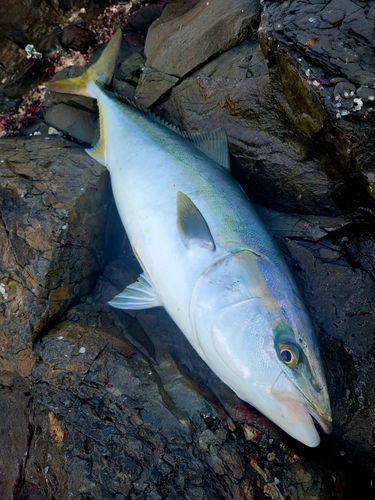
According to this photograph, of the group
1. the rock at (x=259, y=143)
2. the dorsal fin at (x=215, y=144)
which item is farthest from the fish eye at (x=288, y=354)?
the dorsal fin at (x=215, y=144)

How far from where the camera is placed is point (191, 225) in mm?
2373

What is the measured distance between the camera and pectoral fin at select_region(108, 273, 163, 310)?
257 cm

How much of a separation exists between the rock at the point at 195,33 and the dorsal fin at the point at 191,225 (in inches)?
60.0

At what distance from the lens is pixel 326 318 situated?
99.9 inches

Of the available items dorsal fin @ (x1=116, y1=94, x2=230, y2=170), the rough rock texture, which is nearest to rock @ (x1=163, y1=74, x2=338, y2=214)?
dorsal fin @ (x1=116, y1=94, x2=230, y2=170)

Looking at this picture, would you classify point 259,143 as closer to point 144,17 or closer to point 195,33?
point 195,33

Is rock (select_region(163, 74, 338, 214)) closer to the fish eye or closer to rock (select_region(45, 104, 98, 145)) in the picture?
rock (select_region(45, 104, 98, 145))

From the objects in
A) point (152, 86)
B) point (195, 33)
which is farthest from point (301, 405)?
point (195, 33)


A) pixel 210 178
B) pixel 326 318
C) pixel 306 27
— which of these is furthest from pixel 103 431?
pixel 306 27

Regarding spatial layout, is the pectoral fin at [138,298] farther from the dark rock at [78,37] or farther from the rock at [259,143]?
the dark rock at [78,37]

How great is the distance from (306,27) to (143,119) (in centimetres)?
131

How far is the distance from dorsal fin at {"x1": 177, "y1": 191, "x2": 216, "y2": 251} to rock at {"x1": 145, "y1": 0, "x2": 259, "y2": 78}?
5.00 feet

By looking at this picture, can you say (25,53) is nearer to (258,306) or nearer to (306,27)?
(306,27)

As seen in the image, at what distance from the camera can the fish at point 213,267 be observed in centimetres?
191
